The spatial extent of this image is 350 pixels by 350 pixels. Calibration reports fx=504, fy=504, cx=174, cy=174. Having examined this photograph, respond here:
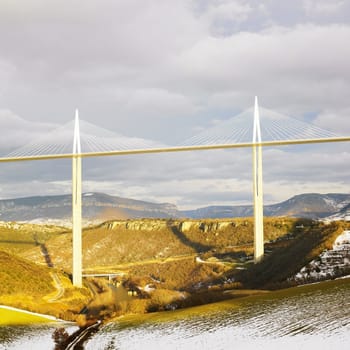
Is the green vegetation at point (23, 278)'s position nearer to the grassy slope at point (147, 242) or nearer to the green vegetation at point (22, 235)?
the grassy slope at point (147, 242)

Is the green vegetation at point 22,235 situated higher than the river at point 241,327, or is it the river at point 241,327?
the green vegetation at point 22,235

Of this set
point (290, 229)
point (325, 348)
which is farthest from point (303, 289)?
point (290, 229)

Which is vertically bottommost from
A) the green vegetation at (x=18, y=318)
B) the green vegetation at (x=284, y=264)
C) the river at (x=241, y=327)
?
the green vegetation at (x=18, y=318)

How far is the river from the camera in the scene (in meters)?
14.0

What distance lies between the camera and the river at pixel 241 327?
14.0 metres

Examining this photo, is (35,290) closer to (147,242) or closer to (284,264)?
(284,264)

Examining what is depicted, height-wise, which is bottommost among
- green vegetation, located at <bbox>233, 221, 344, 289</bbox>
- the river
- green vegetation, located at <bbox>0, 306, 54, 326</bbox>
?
green vegetation, located at <bbox>0, 306, 54, 326</bbox>

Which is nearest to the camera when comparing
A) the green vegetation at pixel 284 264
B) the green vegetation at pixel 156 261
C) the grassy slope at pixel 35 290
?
the green vegetation at pixel 284 264

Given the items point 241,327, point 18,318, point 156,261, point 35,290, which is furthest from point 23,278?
point 241,327

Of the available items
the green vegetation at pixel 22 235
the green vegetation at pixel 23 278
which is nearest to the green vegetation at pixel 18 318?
the green vegetation at pixel 23 278

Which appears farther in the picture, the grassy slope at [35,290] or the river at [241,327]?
the grassy slope at [35,290]

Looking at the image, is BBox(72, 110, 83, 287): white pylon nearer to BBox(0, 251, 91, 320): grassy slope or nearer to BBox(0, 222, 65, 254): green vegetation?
BBox(0, 251, 91, 320): grassy slope

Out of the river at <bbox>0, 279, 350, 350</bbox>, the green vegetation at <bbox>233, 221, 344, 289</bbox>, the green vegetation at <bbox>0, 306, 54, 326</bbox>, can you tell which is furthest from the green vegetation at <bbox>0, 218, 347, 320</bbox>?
the river at <bbox>0, 279, 350, 350</bbox>

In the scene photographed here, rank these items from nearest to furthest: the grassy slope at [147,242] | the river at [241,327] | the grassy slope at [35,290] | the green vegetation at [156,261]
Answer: the river at [241,327]
the green vegetation at [156,261]
the grassy slope at [35,290]
the grassy slope at [147,242]
